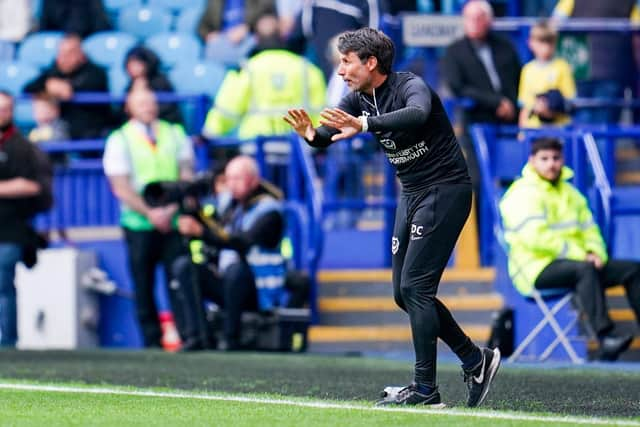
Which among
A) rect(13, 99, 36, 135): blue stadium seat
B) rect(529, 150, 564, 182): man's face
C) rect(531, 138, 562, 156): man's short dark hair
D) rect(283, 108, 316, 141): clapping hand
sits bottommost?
rect(529, 150, 564, 182): man's face

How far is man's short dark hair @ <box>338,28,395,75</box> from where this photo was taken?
910 centimetres

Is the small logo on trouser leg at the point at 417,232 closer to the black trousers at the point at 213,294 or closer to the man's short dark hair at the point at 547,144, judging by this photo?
the man's short dark hair at the point at 547,144

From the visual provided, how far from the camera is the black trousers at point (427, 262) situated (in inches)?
355

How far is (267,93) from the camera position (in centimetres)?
1659

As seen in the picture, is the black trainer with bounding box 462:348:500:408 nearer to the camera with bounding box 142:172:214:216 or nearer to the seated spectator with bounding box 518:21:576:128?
the camera with bounding box 142:172:214:216

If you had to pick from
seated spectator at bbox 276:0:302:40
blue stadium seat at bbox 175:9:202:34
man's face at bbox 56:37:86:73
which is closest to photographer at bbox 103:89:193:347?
seated spectator at bbox 276:0:302:40

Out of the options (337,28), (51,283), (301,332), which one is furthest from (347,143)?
(51,283)

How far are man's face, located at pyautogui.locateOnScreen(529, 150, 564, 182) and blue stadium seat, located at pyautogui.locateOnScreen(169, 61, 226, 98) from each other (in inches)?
249

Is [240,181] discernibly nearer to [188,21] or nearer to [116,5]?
[188,21]

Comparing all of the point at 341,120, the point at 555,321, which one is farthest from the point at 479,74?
the point at 341,120

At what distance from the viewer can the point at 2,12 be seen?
68.5ft

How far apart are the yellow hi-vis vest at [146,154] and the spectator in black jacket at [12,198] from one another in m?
0.85

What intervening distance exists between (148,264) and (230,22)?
18.4 ft

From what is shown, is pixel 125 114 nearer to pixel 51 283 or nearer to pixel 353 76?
pixel 51 283
